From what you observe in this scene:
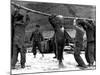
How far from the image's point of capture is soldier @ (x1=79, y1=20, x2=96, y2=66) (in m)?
3.90

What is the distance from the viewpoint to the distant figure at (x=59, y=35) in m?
3.68

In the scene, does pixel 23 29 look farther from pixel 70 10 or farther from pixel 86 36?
pixel 86 36

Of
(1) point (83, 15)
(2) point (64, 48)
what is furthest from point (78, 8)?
(2) point (64, 48)

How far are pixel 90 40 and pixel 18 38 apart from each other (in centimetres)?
139

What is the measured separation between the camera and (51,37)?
11.9ft

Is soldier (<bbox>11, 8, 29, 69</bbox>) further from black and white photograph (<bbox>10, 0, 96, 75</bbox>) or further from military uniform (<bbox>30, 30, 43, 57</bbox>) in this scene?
military uniform (<bbox>30, 30, 43, 57</bbox>)

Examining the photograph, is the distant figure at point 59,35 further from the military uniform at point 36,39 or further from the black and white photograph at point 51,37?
the military uniform at point 36,39

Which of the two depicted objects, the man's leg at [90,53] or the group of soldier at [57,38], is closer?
the group of soldier at [57,38]

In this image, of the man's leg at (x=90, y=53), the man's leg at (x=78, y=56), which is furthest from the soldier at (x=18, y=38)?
the man's leg at (x=90, y=53)

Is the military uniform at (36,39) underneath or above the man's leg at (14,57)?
above

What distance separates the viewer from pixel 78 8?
3.82m

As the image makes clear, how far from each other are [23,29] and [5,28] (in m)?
0.33

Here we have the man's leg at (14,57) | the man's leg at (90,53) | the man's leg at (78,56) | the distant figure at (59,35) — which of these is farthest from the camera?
the man's leg at (90,53)

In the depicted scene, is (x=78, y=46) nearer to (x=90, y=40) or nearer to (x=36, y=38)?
(x=90, y=40)
